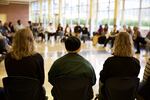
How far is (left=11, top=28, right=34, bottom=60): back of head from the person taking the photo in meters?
3.00

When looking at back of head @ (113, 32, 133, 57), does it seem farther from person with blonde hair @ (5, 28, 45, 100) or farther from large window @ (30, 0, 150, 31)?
large window @ (30, 0, 150, 31)

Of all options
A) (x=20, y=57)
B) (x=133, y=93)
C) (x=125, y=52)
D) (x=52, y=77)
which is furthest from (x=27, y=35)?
(x=133, y=93)

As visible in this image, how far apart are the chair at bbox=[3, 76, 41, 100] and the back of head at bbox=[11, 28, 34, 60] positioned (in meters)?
0.38

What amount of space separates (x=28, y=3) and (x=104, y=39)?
2003cm

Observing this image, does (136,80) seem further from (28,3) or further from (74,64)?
(28,3)

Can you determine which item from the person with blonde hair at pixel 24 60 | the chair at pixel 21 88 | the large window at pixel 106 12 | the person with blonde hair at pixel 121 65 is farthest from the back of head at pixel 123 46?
the large window at pixel 106 12

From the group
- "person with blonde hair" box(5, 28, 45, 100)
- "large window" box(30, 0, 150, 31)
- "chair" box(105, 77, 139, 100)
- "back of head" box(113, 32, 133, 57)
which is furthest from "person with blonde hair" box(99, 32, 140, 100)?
"large window" box(30, 0, 150, 31)

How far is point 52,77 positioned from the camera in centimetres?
290

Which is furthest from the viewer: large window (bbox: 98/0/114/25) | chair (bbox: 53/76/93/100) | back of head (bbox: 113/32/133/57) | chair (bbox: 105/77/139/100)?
large window (bbox: 98/0/114/25)

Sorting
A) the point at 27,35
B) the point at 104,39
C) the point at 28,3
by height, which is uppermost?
the point at 28,3

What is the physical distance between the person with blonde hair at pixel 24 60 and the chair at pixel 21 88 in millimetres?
Result: 233

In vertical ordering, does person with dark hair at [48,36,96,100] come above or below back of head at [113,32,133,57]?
below

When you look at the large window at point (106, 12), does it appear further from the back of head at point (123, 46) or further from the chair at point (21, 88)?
the chair at point (21, 88)

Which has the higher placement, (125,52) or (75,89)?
(125,52)
